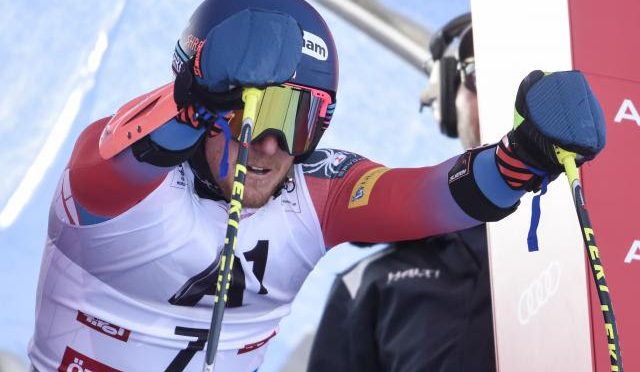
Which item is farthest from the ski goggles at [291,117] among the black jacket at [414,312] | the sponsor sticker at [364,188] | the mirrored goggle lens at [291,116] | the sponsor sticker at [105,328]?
the black jacket at [414,312]

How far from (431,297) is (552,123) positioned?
0.92 meters

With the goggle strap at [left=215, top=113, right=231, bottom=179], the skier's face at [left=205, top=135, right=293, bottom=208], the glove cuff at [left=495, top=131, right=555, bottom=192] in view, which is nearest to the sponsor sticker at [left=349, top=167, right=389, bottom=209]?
the skier's face at [left=205, top=135, right=293, bottom=208]

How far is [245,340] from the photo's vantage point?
1.83 m

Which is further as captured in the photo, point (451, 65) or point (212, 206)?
point (451, 65)

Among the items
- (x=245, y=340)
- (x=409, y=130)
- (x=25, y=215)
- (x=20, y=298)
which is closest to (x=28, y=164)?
(x=25, y=215)

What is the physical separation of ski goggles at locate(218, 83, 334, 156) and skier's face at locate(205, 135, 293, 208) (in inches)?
1.6

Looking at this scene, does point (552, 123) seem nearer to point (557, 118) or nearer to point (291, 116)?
point (557, 118)

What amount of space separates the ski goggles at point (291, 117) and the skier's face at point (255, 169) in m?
0.04

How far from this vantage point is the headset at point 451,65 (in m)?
2.40

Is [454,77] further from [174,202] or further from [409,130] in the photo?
[409,130]

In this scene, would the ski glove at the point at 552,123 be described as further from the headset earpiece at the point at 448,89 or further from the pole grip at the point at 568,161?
the headset earpiece at the point at 448,89

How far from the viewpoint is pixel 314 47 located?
168 cm

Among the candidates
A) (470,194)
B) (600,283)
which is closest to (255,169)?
(470,194)

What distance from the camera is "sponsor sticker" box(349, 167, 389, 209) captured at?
1.75 m
